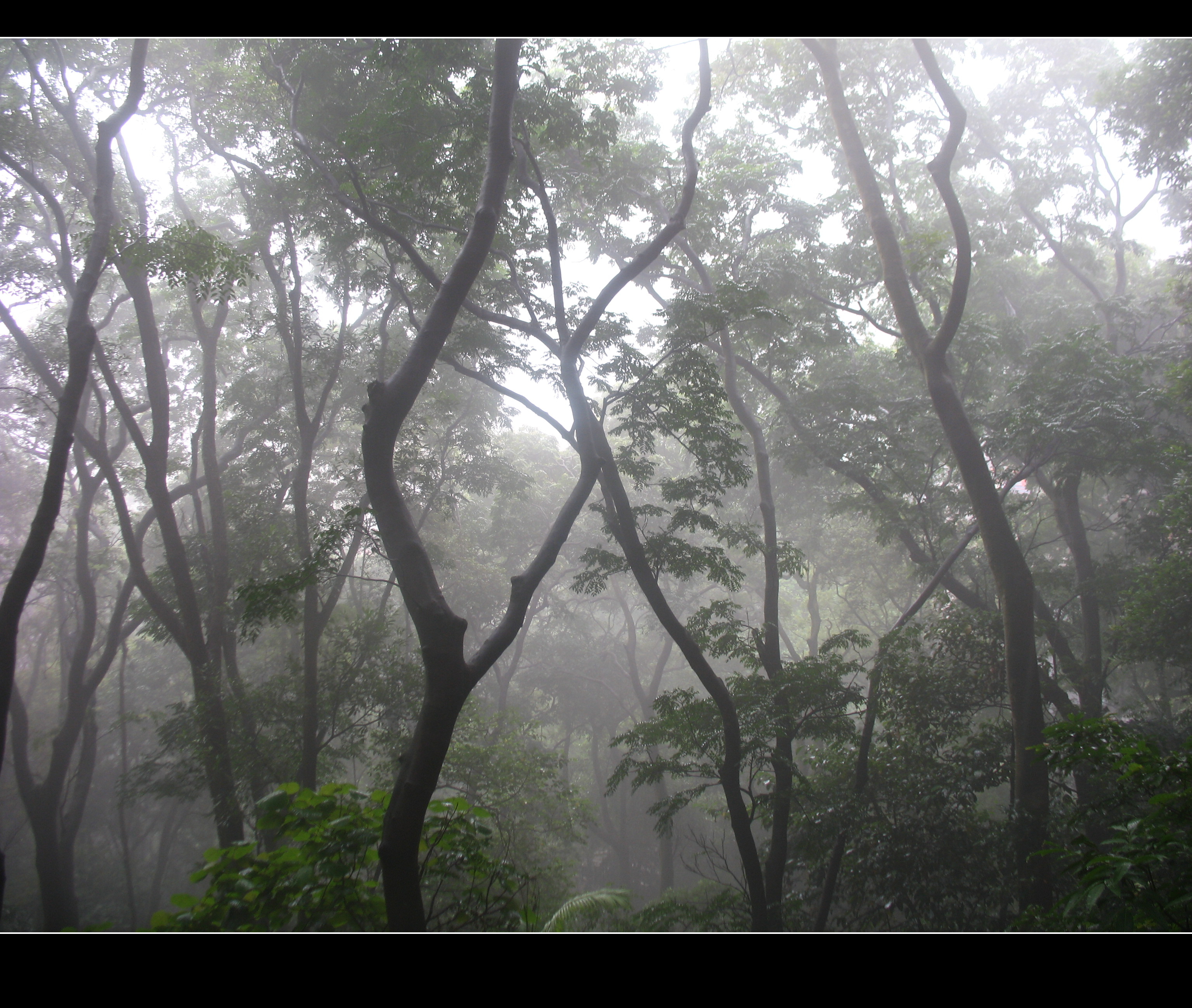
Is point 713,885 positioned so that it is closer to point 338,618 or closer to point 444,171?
point 338,618

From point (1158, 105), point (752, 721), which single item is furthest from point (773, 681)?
point (1158, 105)

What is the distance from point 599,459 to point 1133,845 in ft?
9.97

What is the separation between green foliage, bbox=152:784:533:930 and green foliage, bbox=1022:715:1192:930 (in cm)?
194

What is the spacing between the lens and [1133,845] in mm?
2014

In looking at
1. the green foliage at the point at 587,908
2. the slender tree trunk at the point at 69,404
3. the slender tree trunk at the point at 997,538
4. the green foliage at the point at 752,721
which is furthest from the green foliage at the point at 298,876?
the slender tree trunk at the point at 997,538

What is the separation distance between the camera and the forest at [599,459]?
3.03 meters

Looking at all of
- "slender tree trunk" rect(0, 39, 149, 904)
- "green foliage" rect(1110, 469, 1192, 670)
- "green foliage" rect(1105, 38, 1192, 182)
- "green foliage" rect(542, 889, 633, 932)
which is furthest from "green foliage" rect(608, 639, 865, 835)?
"green foliage" rect(1105, 38, 1192, 182)

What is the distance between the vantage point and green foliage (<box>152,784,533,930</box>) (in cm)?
187

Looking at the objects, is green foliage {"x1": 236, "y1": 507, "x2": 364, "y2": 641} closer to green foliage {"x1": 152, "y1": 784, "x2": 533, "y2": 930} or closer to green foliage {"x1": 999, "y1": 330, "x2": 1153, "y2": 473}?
green foliage {"x1": 152, "y1": 784, "x2": 533, "y2": 930}

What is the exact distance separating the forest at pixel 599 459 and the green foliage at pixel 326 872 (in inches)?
0.8

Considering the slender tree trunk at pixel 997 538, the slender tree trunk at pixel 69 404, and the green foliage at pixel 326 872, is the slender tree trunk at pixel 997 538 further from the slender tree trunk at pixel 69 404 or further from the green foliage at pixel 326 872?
the slender tree trunk at pixel 69 404

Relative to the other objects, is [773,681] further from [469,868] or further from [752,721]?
[469,868]
